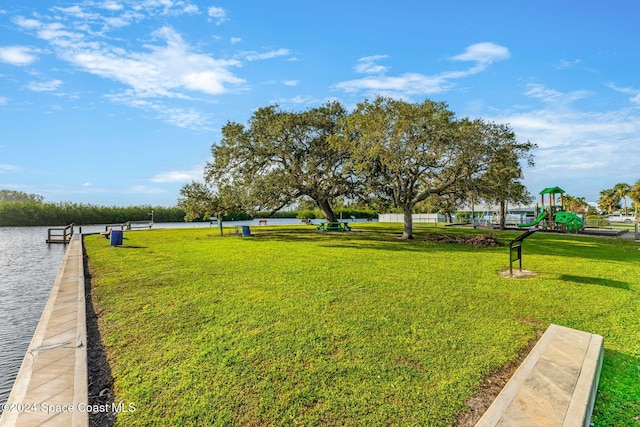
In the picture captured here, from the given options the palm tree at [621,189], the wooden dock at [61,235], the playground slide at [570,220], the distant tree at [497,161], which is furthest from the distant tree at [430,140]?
the palm tree at [621,189]

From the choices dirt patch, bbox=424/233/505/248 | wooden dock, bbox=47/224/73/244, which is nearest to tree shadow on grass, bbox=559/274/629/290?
dirt patch, bbox=424/233/505/248

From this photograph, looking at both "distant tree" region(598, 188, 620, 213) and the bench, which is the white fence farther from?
the bench

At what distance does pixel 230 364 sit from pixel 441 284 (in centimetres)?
487

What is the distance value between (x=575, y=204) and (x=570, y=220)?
95.5 ft

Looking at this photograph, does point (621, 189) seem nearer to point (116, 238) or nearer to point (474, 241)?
point (474, 241)

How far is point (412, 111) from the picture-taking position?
14758 mm

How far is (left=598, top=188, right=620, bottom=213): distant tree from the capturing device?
51781mm

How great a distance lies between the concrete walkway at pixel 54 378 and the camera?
110 inches

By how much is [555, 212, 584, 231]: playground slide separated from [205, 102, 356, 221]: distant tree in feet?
46.2

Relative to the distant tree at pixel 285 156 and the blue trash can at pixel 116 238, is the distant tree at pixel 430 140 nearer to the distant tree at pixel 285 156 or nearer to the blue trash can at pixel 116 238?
the distant tree at pixel 285 156

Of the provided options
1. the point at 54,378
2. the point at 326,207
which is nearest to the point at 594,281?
the point at 54,378

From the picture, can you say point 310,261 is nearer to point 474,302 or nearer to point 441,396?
point 474,302

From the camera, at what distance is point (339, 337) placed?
425 centimetres

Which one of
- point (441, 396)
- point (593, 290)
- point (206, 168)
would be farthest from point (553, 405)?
point (206, 168)
